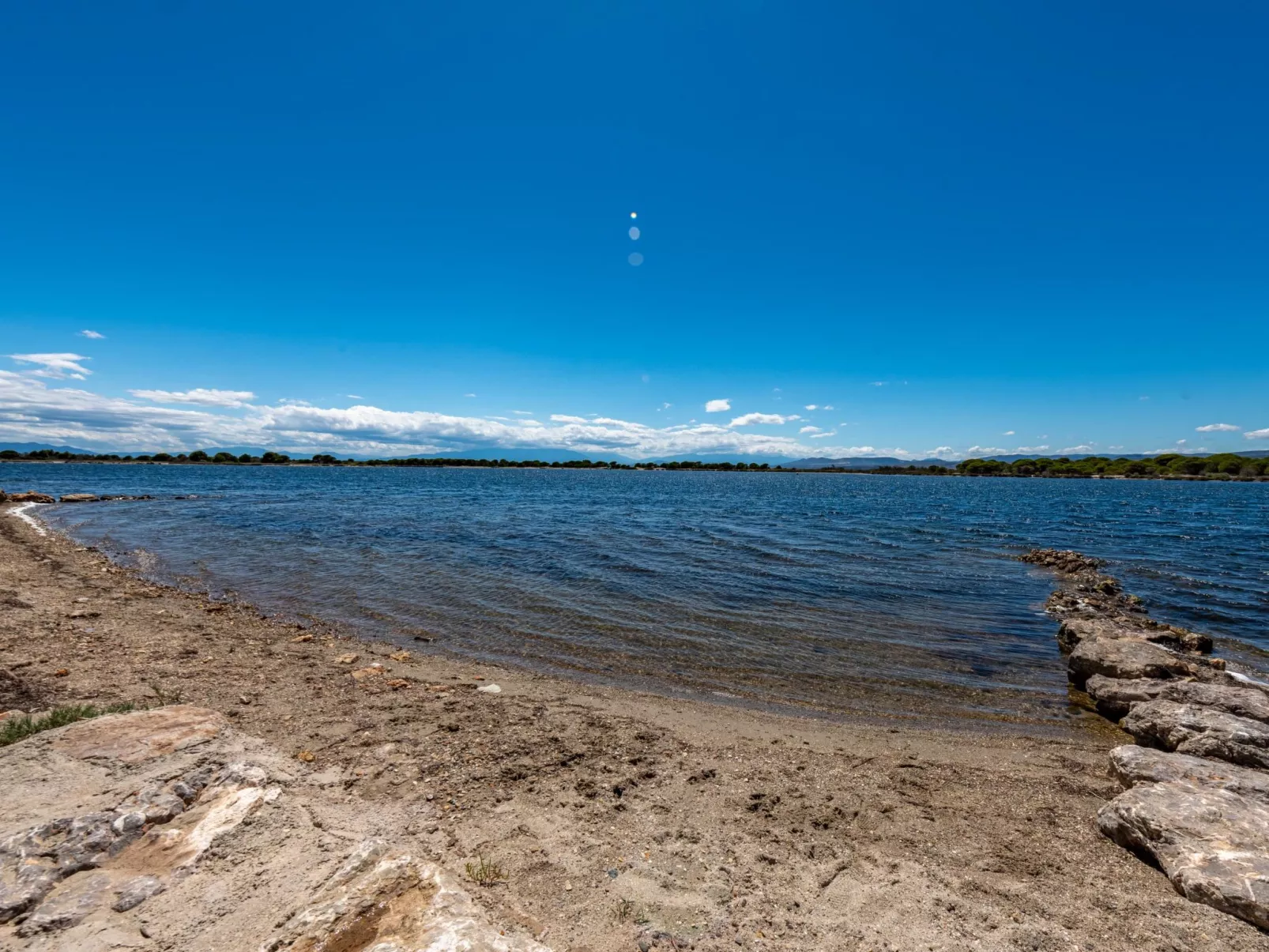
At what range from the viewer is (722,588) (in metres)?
20.8

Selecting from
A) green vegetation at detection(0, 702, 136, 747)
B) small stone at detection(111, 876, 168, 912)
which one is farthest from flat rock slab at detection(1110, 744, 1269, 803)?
green vegetation at detection(0, 702, 136, 747)

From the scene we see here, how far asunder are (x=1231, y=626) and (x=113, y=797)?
26.2 metres

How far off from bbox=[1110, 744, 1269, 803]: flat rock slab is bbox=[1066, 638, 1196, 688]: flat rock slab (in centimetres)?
401

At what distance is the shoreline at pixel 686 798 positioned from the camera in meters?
5.10

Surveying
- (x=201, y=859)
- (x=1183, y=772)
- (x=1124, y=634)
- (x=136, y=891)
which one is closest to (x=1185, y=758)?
(x=1183, y=772)

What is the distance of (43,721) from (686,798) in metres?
7.90

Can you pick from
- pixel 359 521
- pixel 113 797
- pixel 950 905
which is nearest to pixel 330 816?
pixel 113 797

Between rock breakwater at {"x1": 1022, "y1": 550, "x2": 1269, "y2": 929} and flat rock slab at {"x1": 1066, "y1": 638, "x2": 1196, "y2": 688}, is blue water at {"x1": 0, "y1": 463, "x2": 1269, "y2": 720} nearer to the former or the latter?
flat rock slab at {"x1": 1066, "y1": 638, "x2": 1196, "y2": 688}

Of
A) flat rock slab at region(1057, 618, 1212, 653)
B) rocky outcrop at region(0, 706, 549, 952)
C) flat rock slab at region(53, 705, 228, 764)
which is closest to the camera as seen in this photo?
rocky outcrop at region(0, 706, 549, 952)

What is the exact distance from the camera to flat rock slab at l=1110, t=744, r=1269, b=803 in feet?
22.8

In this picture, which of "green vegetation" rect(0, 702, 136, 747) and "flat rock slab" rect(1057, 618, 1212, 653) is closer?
"green vegetation" rect(0, 702, 136, 747)

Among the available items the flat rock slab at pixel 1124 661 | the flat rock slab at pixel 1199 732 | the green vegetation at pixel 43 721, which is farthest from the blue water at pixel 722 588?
the green vegetation at pixel 43 721

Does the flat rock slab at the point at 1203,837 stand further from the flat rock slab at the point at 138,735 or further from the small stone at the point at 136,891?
the flat rock slab at the point at 138,735

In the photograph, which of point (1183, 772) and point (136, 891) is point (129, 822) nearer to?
point (136, 891)
